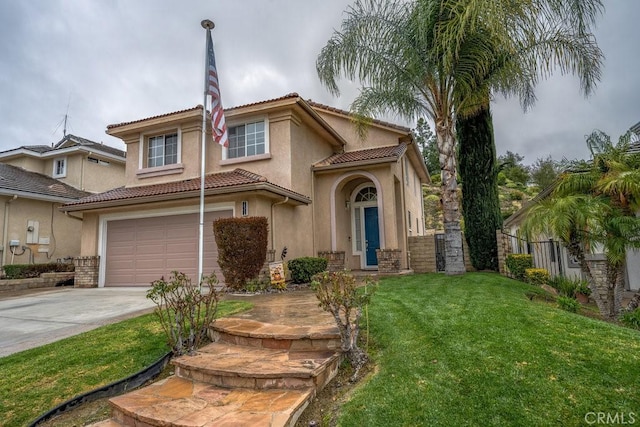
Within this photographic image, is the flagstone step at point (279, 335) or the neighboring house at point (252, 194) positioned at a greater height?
the neighboring house at point (252, 194)

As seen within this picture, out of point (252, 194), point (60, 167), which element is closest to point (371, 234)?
point (252, 194)

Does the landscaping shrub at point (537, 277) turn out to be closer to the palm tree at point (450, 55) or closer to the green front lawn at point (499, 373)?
the palm tree at point (450, 55)

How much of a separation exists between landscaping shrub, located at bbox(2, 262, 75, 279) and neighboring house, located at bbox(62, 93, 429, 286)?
3.64 m

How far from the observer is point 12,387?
4.05 meters

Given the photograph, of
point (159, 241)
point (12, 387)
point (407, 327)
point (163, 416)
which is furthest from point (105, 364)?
point (159, 241)

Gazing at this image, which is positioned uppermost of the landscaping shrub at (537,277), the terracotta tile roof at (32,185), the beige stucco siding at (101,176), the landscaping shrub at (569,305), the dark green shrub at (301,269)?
the beige stucco siding at (101,176)

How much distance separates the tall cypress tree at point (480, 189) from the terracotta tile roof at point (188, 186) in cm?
708

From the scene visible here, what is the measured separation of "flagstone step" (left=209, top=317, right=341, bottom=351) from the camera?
4.38m

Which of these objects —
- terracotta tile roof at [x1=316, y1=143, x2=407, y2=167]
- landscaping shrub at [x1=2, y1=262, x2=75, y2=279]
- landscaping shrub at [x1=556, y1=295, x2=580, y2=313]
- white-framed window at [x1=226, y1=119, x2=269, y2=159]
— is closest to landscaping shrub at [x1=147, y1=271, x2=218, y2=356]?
landscaping shrub at [x1=556, y1=295, x2=580, y2=313]

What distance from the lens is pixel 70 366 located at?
447 cm

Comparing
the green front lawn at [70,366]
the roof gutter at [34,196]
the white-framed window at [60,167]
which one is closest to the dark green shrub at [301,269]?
the green front lawn at [70,366]

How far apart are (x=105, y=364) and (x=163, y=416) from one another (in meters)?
1.99

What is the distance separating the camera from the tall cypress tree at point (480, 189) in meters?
14.0

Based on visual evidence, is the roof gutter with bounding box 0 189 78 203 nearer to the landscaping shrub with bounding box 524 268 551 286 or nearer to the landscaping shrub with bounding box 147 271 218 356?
the landscaping shrub with bounding box 147 271 218 356
